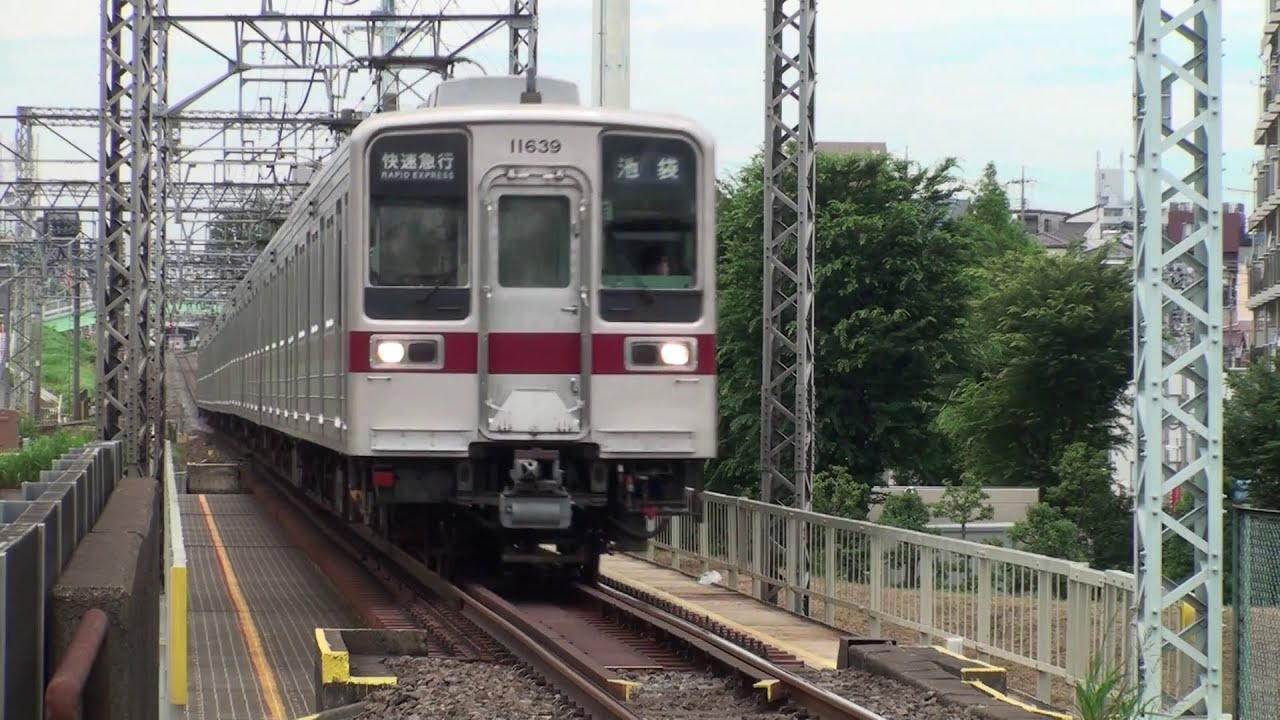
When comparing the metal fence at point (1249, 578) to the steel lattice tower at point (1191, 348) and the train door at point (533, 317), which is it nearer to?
the steel lattice tower at point (1191, 348)

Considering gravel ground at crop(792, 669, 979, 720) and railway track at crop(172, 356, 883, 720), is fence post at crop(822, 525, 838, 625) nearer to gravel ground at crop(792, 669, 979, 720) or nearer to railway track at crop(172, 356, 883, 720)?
railway track at crop(172, 356, 883, 720)

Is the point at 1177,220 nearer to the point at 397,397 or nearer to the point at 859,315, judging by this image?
the point at 859,315

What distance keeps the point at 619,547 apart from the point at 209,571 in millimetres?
5243

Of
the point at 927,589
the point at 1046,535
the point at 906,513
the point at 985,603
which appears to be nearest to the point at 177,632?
the point at 985,603

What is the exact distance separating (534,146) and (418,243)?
97 centimetres

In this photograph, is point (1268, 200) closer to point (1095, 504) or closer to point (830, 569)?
point (1095, 504)

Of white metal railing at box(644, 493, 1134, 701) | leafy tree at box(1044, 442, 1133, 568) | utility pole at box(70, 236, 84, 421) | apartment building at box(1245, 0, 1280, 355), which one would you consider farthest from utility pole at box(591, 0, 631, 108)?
apartment building at box(1245, 0, 1280, 355)

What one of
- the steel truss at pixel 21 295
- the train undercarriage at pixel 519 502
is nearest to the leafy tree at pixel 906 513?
the train undercarriage at pixel 519 502

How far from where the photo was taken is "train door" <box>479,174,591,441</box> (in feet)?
39.6

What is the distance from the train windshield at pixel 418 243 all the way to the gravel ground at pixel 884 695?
12.0 ft

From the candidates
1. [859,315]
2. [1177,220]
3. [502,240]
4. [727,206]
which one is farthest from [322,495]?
[1177,220]

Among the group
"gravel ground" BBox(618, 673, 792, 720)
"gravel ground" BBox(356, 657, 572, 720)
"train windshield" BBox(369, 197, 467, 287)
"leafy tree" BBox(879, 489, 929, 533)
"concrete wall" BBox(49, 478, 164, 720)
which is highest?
"train windshield" BBox(369, 197, 467, 287)

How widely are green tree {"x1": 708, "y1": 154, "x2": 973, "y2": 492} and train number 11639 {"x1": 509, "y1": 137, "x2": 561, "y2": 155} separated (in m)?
27.7

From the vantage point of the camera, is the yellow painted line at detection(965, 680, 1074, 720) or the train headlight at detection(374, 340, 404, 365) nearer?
the yellow painted line at detection(965, 680, 1074, 720)
